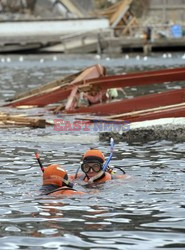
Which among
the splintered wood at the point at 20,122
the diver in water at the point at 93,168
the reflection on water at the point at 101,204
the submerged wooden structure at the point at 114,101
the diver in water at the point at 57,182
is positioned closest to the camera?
the reflection on water at the point at 101,204

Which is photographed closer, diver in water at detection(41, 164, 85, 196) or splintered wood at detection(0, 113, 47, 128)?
diver in water at detection(41, 164, 85, 196)

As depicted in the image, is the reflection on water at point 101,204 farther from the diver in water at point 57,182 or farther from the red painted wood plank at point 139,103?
the red painted wood plank at point 139,103

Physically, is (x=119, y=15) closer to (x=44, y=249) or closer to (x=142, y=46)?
(x=142, y=46)

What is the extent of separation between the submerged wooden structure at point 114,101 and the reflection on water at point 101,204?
257 centimetres

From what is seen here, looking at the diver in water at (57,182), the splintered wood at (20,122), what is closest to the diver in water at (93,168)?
the diver in water at (57,182)

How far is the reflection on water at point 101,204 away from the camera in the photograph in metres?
11.1

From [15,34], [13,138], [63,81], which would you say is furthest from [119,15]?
[13,138]

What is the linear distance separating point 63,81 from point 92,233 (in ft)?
58.9

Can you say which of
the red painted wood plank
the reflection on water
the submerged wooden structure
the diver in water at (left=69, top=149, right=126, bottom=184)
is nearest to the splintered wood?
the submerged wooden structure

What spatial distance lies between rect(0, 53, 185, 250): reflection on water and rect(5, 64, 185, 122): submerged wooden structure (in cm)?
257

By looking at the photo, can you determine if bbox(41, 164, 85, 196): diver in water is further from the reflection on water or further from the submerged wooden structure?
the submerged wooden structure

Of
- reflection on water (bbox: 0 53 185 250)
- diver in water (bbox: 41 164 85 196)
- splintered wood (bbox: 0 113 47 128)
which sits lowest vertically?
splintered wood (bbox: 0 113 47 128)

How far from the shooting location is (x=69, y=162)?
17.5 metres

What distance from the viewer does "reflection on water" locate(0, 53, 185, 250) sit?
11.1 meters
